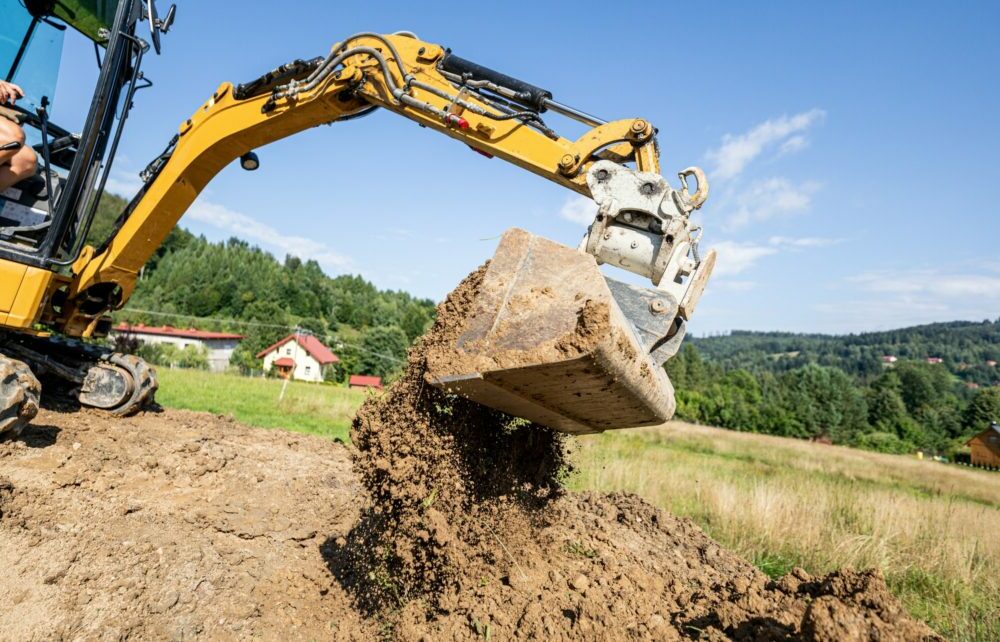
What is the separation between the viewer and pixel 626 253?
3.34m

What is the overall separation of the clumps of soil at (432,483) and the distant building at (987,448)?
153 feet

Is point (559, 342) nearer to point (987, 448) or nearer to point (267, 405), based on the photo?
point (267, 405)

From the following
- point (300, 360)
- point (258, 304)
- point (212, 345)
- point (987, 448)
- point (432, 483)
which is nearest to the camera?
point (432, 483)

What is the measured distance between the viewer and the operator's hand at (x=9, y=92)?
15.4ft

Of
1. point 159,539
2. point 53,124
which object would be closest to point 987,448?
point 159,539

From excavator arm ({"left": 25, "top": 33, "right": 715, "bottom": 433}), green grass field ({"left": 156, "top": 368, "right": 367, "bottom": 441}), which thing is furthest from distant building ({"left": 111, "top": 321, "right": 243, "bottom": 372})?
excavator arm ({"left": 25, "top": 33, "right": 715, "bottom": 433})

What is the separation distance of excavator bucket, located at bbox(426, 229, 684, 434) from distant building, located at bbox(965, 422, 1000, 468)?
153ft

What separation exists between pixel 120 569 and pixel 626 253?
140 inches

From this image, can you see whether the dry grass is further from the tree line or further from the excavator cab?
the tree line

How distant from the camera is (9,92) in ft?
15.6

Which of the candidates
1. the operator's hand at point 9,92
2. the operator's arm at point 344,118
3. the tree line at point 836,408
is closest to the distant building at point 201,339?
the tree line at point 836,408

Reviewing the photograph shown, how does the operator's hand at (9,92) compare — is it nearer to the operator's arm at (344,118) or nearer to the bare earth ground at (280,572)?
the operator's arm at (344,118)

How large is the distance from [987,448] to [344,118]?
1925 inches

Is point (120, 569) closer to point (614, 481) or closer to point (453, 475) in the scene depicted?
point (453, 475)
